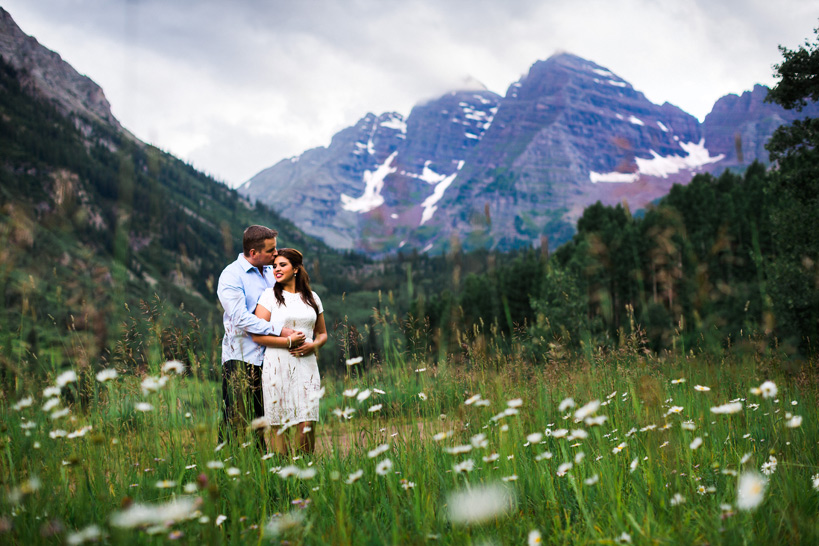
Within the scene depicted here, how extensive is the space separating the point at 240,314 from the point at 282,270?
1.69ft

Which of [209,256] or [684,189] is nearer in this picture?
[684,189]

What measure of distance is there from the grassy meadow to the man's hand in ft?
1.82

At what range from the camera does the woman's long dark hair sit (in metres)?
4.45

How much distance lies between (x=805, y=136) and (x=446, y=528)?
685 inches

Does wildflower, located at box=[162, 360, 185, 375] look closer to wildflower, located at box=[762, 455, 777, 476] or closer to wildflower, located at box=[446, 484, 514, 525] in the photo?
wildflower, located at box=[446, 484, 514, 525]

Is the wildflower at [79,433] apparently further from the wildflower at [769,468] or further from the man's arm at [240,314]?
the wildflower at [769,468]

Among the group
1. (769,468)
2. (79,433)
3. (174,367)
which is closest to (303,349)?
(174,367)

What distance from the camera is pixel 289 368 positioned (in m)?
4.14

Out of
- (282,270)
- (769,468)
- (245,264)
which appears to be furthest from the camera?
(245,264)

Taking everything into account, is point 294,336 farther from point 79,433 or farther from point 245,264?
point 79,433

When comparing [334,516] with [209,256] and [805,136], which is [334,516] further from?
[209,256]

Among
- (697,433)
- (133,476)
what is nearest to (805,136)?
(697,433)

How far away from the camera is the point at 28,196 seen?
11206 cm

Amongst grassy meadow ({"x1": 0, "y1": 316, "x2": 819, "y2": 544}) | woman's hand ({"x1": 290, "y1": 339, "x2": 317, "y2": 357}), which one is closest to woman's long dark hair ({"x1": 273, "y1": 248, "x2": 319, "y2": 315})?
woman's hand ({"x1": 290, "y1": 339, "x2": 317, "y2": 357})
